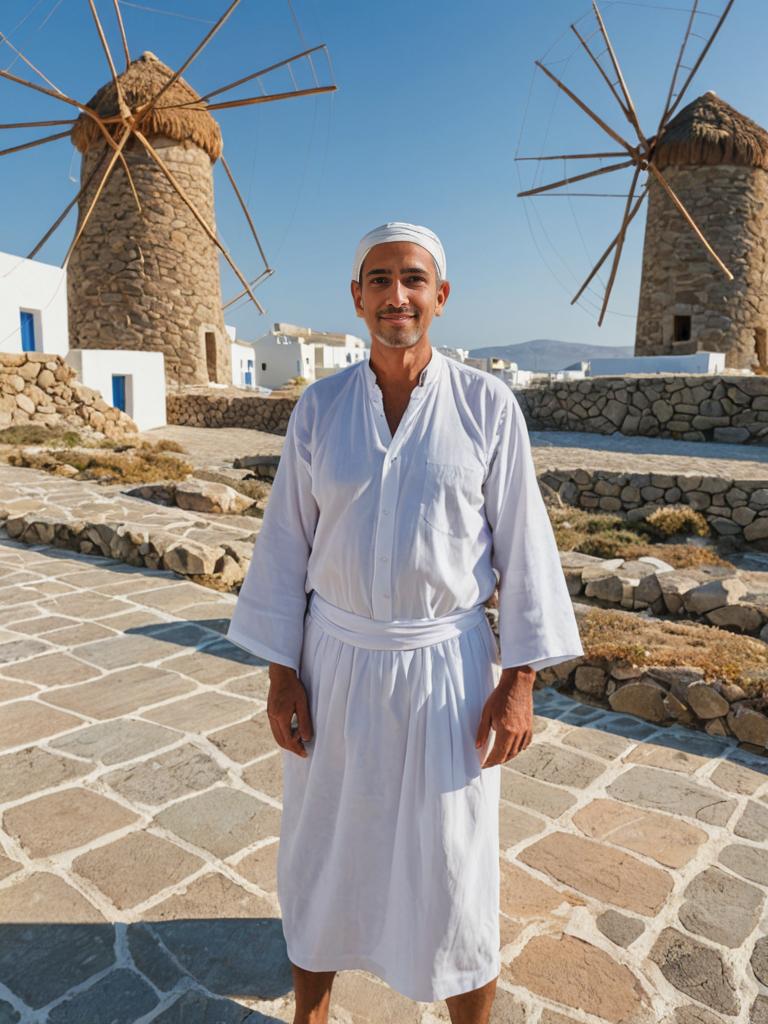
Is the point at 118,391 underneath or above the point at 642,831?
above

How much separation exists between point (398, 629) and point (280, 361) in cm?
3358

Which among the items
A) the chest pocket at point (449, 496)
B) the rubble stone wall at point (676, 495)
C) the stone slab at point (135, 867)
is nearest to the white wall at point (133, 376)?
the rubble stone wall at point (676, 495)

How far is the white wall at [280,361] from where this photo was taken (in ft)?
111

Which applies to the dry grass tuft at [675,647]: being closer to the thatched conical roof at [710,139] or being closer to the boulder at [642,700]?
the boulder at [642,700]

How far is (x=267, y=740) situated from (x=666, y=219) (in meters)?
17.7

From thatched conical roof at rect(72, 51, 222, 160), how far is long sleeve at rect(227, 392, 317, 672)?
17730 mm

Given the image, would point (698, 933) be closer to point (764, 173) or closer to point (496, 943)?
point (496, 943)

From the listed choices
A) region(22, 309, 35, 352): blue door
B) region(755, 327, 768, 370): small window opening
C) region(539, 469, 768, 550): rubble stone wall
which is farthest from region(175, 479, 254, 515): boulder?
region(755, 327, 768, 370): small window opening

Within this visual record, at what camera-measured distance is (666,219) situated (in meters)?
17.6

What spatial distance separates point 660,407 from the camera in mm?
13891

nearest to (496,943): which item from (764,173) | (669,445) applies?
(669,445)

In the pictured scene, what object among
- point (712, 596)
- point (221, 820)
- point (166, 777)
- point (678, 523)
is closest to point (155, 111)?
point (678, 523)

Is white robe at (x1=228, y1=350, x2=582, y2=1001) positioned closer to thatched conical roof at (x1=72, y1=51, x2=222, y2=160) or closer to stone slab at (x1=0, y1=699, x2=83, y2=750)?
stone slab at (x1=0, y1=699, x2=83, y2=750)

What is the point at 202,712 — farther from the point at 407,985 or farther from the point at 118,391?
the point at 118,391
